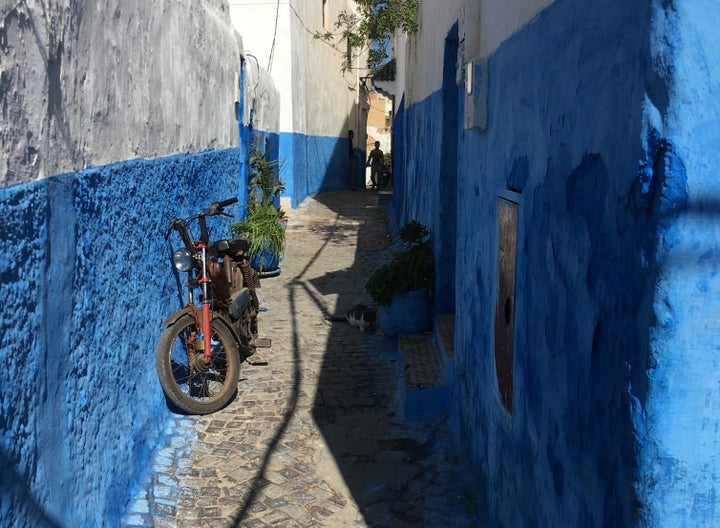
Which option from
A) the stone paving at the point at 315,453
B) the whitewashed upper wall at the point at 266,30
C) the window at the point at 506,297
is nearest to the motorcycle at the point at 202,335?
the stone paving at the point at 315,453

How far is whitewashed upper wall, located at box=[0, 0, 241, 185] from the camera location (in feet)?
8.43

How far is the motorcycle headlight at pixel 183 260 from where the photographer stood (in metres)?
4.84

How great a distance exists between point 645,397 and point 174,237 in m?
4.03

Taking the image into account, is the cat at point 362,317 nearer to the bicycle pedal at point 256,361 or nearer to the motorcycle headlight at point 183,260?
the bicycle pedal at point 256,361

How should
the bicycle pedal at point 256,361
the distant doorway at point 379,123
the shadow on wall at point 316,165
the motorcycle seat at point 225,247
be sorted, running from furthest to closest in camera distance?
the distant doorway at point 379,123 < the shadow on wall at point 316,165 < the bicycle pedal at point 256,361 < the motorcycle seat at point 225,247

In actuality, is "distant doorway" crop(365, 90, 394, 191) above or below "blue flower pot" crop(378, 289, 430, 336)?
above

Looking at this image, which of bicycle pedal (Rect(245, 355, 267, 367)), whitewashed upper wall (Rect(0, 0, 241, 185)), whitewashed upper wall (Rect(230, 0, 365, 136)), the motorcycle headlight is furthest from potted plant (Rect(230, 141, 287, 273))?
whitewashed upper wall (Rect(230, 0, 365, 136))

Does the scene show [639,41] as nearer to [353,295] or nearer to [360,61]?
[353,295]

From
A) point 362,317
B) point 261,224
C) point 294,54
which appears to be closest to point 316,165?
point 294,54

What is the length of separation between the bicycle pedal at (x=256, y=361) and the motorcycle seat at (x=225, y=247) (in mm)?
966

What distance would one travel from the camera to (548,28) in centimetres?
252

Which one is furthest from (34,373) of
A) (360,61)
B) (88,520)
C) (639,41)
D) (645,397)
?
(360,61)

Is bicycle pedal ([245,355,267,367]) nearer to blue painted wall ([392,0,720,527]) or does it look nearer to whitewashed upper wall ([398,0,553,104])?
whitewashed upper wall ([398,0,553,104])

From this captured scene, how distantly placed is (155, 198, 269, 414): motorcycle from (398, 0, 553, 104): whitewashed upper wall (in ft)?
7.35
